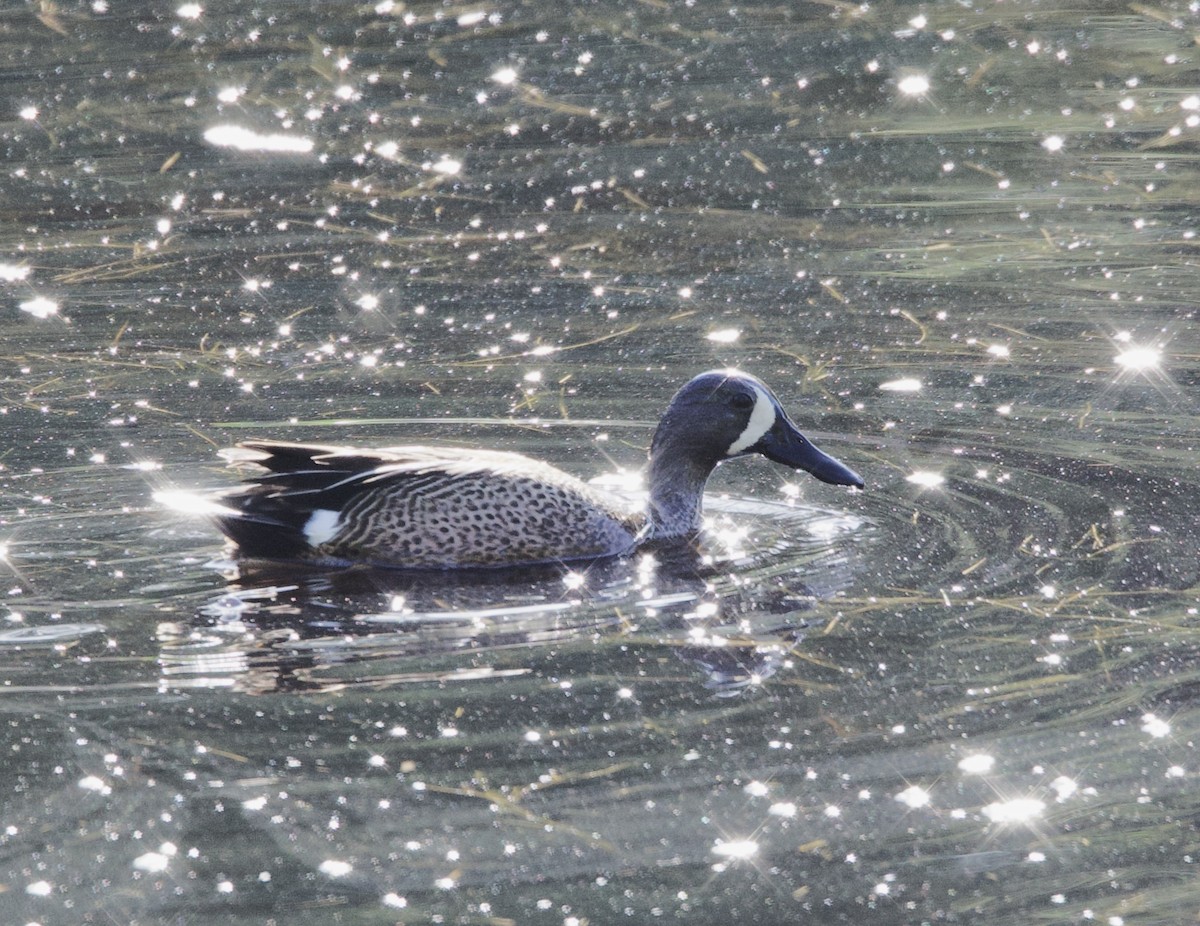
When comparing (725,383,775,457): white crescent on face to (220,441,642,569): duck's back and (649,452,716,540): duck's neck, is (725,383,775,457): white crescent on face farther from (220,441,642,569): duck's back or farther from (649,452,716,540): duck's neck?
(220,441,642,569): duck's back

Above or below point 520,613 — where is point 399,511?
above

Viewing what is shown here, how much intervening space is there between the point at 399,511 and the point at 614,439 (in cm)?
148

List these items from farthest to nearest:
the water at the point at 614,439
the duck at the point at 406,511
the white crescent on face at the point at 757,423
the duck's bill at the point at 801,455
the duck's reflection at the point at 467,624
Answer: the white crescent on face at the point at 757,423 → the duck's bill at the point at 801,455 → the duck at the point at 406,511 → the duck's reflection at the point at 467,624 → the water at the point at 614,439

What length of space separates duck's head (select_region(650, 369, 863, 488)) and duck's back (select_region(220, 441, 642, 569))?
664 millimetres

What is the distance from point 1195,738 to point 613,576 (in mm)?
2364

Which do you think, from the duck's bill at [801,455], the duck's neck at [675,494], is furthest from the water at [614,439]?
the duck's neck at [675,494]

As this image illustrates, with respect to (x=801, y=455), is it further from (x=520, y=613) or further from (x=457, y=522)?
(x=520, y=613)

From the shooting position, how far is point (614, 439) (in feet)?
27.8

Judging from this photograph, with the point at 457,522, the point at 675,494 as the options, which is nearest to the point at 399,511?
the point at 457,522

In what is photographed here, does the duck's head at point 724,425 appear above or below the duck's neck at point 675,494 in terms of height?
above

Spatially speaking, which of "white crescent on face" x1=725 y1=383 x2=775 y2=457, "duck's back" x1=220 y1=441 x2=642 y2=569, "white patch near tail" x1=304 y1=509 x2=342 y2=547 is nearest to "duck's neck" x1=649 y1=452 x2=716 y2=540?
"white crescent on face" x1=725 y1=383 x2=775 y2=457

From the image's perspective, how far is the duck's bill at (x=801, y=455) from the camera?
24.8ft

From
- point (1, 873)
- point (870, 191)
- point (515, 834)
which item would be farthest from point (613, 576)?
point (870, 191)

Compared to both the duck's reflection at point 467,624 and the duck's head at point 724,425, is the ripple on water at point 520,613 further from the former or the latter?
the duck's head at point 724,425
